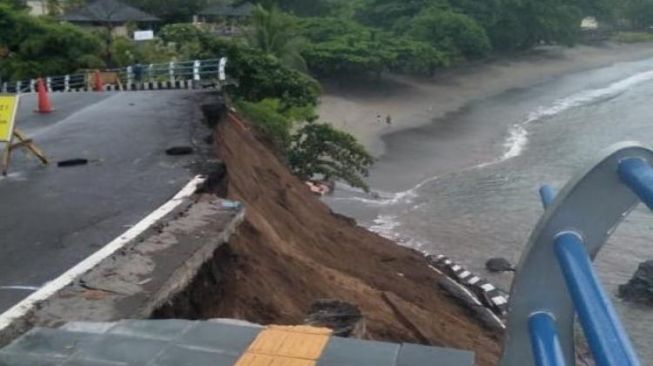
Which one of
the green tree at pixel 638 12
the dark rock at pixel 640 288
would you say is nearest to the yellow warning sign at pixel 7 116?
the dark rock at pixel 640 288

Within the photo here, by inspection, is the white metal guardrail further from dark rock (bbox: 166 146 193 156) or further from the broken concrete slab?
the broken concrete slab

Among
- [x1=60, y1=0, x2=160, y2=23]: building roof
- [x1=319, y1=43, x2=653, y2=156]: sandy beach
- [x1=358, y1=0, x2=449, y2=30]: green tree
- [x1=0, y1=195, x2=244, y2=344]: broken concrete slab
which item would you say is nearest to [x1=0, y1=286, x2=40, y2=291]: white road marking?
[x1=0, y1=195, x2=244, y2=344]: broken concrete slab

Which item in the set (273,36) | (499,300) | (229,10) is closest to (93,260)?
(499,300)

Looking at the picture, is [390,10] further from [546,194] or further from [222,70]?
[546,194]

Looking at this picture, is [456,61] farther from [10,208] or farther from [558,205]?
[558,205]

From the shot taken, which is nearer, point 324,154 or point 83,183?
point 83,183

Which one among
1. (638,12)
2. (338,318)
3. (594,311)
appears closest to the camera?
(594,311)
